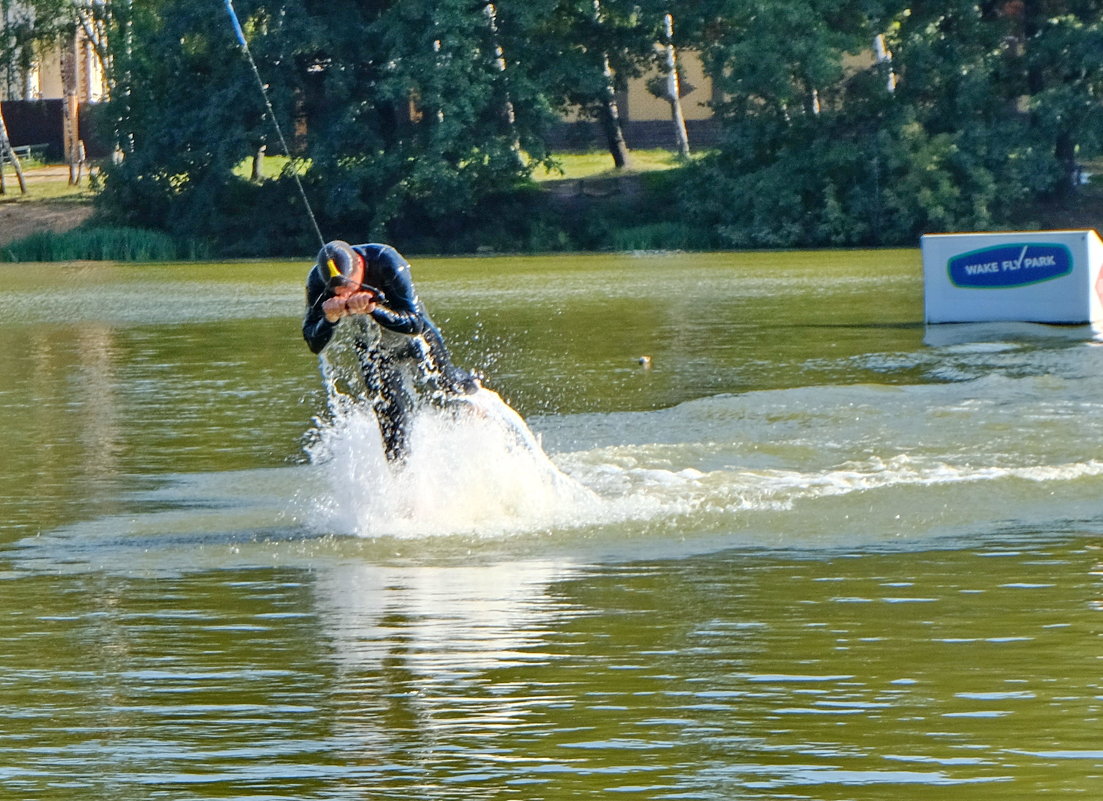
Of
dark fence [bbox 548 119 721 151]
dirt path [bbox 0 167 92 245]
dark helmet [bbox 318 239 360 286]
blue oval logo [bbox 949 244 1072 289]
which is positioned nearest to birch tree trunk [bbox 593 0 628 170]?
dark fence [bbox 548 119 721 151]

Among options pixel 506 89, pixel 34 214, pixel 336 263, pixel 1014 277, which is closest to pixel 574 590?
pixel 336 263

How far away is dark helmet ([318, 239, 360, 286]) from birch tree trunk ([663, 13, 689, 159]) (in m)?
47.1

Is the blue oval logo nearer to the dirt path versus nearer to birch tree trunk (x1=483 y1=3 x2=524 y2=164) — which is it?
birch tree trunk (x1=483 y1=3 x2=524 y2=164)

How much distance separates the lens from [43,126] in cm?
7175

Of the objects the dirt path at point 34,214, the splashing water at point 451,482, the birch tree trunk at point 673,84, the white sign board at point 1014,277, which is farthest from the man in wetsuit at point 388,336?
the birch tree trunk at point 673,84

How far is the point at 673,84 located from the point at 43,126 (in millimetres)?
23774

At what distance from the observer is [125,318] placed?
3017 centimetres

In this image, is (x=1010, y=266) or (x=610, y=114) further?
(x=610, y=114)

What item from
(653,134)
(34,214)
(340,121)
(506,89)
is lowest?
(34,214)

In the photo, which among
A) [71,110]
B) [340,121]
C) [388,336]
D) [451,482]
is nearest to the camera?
[451,482]

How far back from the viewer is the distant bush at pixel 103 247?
52.9m

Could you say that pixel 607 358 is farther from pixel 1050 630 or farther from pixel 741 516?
pixel 1050 630

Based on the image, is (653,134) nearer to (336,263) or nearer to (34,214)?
(34,214)

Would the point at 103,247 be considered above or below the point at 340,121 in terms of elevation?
below
